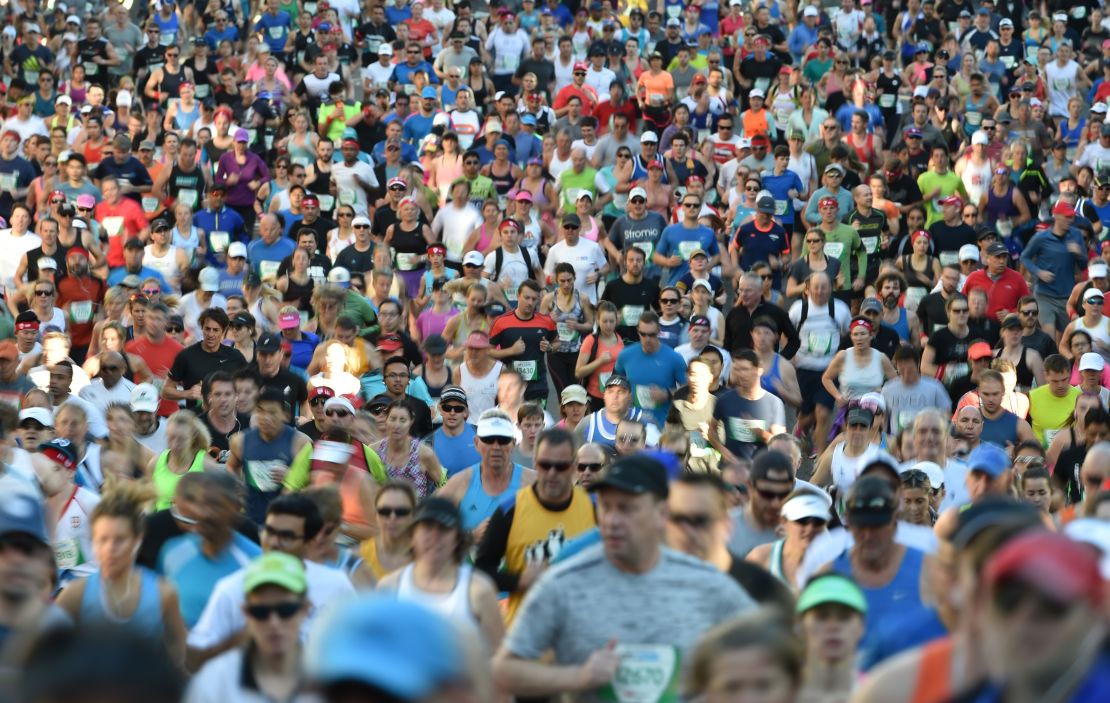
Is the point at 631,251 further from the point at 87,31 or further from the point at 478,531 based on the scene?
the point at 87,31

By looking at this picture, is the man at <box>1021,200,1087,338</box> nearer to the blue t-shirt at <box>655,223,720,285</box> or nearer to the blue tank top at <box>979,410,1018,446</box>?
the blue t-shirt at <box>655,223,720,285</box>

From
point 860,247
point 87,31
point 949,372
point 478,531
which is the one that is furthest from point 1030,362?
point 87,31

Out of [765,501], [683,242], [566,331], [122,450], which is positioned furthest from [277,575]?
[683,242]

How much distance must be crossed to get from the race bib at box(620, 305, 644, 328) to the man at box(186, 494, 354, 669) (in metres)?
7.73

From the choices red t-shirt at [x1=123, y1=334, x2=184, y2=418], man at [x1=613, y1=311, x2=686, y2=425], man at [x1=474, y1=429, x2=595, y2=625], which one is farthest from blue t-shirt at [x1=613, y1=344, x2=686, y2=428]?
man at [x1=474, y1=429, x2=595, y2=625]

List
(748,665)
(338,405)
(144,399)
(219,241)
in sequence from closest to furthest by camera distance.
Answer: (748,665) < (338,405) < (144,399) < (219,241)

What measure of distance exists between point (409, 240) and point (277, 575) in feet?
36.7

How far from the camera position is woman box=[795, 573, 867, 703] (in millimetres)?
4316

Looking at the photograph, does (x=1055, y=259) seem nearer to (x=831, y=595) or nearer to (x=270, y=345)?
(x=270, y=345)

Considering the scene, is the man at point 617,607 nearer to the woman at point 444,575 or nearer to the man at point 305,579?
the man at point 305,579

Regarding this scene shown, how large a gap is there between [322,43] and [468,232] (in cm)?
535

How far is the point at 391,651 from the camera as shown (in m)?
2.33

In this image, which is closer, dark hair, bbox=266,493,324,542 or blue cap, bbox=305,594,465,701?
blue cap, bbox=305,594,465,701

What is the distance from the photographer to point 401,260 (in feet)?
49.8
